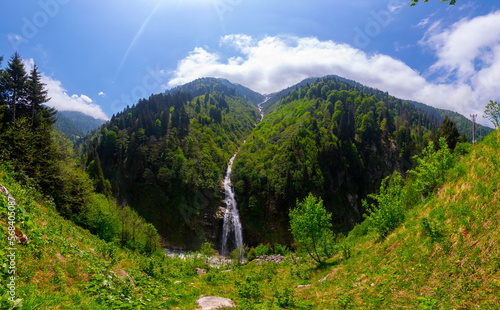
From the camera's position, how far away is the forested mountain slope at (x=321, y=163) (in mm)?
85062

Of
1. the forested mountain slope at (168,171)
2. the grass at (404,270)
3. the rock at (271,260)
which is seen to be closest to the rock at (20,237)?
the grass at (404,270)

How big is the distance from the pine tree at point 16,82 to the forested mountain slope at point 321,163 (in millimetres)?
67049

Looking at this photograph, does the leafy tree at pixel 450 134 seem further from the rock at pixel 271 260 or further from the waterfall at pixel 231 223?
the waterfall at pixel 231 223

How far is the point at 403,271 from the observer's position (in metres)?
9.51

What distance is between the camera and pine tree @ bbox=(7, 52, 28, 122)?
3625 centimetres

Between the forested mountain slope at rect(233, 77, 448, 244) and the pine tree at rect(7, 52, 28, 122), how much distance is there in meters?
67.0

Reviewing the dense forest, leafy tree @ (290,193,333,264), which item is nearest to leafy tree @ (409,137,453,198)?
leafy tree @ (290,193,333,264)

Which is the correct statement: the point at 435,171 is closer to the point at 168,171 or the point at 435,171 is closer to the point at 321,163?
the point at 168,171

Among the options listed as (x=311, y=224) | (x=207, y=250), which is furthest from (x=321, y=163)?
(x=311, y=224)

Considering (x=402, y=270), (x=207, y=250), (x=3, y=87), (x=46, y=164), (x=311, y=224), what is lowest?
(x=207, y=250)

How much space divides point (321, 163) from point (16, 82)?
102 meters

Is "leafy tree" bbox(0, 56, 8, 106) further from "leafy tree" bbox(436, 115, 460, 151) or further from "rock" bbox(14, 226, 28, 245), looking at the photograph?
"leafy tree" bbox(436, 115, 460, 151)

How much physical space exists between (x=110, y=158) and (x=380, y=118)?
161 metres

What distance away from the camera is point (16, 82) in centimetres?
3681
